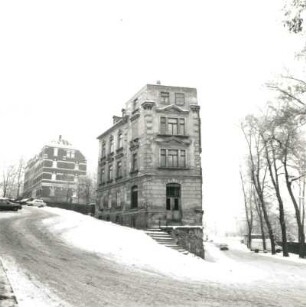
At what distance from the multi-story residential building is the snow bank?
6084mm

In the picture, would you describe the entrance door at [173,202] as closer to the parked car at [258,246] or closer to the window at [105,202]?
the window at [105,202]

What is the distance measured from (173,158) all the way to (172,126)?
285 cm

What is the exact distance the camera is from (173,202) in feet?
98.9

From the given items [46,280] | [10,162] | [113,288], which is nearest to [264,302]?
[113,288]

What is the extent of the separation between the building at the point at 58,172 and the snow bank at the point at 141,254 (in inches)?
1959

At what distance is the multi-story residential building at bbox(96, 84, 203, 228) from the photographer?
2991 centimetres

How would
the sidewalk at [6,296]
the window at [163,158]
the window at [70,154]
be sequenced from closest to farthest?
the sidewalk at [6,296]
the window at [163,158]
the window at [70,154]

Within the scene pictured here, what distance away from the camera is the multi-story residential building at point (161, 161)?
29906 millimetres

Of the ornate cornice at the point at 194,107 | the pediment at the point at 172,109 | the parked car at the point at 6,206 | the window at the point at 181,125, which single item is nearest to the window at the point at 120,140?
the pediment at the point at 172,109

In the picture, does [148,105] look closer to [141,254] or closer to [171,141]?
[171,141]

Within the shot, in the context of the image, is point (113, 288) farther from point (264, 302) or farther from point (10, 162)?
point (10, 162)

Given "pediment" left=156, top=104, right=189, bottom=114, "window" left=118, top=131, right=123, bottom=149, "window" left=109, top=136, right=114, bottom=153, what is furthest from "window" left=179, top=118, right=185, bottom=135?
"window" left=109, top=136, right=114, bottom=153

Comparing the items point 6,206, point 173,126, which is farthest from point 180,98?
point 6,206

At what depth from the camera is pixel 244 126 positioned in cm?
3772
